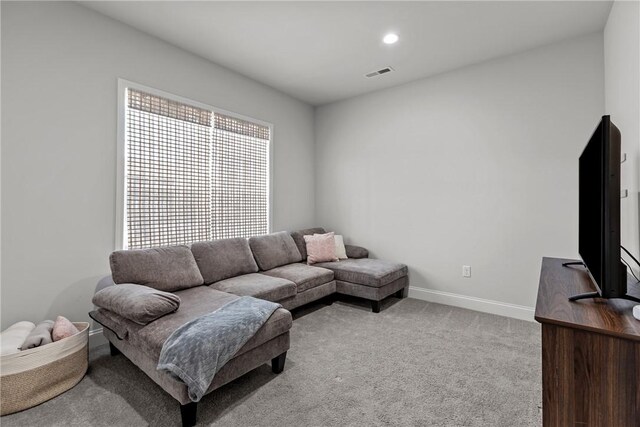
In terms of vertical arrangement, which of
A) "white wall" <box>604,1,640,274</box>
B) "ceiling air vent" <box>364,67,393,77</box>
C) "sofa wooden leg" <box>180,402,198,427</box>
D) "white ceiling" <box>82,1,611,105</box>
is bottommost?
"sofa wooden leg" <box>180,402,198,427</box>

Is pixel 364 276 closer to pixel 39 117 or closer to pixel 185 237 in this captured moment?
pixel 185 237

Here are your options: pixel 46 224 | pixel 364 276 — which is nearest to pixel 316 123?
pixel 364 276

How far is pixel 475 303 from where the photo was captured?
328 cm

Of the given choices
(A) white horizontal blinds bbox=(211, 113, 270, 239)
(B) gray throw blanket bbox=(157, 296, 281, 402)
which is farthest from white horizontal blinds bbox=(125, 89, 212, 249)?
(B) gray throw blanket bbox=(157, 296, 281, 402)

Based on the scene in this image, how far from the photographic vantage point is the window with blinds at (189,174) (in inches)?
105

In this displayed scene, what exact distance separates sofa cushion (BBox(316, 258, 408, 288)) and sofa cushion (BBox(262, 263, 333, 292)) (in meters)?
0.15

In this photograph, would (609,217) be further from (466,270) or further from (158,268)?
(158,268)

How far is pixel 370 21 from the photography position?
2.49m

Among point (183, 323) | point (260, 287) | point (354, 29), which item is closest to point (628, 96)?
point (354, 29)

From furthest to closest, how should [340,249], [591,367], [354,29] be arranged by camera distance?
[340,249] < [354,29] < [591,367]

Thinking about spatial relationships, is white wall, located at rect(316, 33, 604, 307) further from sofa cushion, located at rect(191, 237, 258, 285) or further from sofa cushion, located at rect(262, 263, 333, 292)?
sofa cushion, located at rect(191, 237, 258, 285)

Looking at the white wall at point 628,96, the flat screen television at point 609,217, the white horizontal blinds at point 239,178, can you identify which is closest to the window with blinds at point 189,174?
the white horizontal blinds at point 239,178

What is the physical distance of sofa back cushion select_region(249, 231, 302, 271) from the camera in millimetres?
3375

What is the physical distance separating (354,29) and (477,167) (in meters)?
1.90
